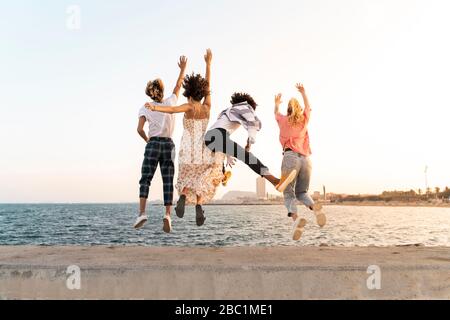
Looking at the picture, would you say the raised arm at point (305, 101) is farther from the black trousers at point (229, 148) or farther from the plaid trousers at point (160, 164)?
the plaid trousers at point (160, 164)

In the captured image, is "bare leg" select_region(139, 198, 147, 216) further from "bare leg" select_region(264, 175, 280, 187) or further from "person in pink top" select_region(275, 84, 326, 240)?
"person in pink top" select_region(275, 84, 326, 240)

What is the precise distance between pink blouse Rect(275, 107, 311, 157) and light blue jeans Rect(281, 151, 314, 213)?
0.10 meters

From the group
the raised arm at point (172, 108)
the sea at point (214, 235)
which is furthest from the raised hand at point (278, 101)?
the sea at point (214, 235)

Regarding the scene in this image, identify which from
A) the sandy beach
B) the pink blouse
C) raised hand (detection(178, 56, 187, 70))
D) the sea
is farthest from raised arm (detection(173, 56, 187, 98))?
the sea

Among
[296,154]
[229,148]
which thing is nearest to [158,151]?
[229,148]

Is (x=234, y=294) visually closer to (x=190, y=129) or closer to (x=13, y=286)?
(x=190, y=129)

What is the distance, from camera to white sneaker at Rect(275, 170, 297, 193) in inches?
273

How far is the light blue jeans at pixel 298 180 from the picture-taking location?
7.32 meters

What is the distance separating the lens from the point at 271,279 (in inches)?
242

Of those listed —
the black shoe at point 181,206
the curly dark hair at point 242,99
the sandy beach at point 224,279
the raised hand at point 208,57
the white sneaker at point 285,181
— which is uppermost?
the raised hand at point 208,57

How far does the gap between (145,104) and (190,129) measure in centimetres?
84

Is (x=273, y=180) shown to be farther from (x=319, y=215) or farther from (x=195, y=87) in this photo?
(x=195, y=87)

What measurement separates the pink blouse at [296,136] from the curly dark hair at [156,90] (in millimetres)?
1960

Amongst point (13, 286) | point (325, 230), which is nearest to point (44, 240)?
point (325, 230)
